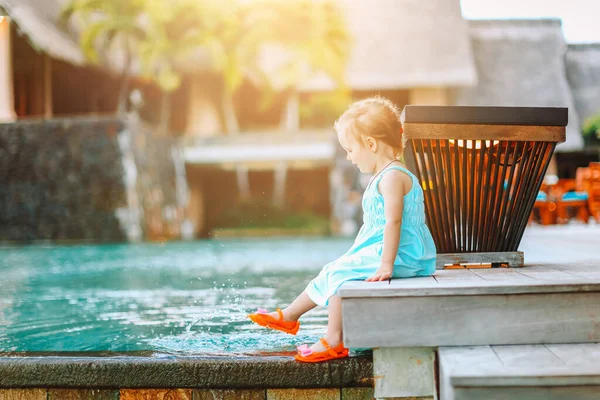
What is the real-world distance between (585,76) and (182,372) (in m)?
24.1

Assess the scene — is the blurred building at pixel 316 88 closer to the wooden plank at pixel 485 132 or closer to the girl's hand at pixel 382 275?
the wooden plank at pixel 485 132

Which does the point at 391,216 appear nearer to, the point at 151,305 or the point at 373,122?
the point at 373,122

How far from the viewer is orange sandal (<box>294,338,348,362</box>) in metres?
1.72

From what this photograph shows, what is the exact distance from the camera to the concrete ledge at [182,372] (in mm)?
1715

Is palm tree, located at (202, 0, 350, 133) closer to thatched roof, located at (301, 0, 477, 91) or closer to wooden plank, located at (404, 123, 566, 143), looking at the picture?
thatched roof, located at (301, 0, 477, 91)

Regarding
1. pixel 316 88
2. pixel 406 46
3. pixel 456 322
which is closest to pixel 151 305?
pixel 456 322

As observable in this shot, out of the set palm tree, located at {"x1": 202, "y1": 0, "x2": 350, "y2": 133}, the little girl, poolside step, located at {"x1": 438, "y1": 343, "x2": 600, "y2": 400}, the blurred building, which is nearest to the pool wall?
the little girl

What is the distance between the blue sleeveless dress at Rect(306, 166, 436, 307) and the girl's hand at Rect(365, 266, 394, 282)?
4cm

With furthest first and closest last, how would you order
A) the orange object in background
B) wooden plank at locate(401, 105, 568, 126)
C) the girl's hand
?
the orange object in background, wooden plank at locate(401, 105, 568, 126), the girl's hand

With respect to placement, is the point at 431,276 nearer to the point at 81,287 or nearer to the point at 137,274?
the point at 81,287

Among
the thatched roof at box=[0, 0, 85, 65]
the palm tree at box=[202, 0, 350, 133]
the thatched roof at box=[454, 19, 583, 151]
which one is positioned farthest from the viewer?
the thatched roof at box=[454, 19, 583, 151]

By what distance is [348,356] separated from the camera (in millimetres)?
1750

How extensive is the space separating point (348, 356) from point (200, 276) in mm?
3918

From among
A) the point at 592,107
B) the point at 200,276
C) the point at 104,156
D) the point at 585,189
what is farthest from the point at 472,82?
the point at 200,276
